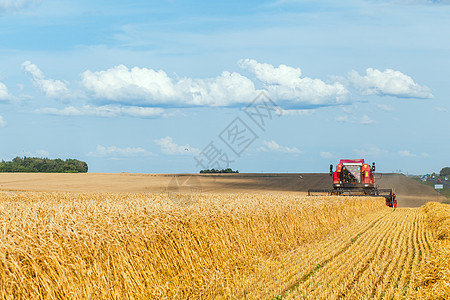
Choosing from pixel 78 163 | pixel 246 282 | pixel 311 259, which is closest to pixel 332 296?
pixel 246 282

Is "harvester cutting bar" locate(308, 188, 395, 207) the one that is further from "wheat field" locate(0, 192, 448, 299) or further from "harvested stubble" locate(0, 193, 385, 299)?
"harvested stubble" locate(0, 193, 385, 299)

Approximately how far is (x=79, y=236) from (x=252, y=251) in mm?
5344

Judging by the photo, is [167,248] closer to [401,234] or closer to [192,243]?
[192,243]

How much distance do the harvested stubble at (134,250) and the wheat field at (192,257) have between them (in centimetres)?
2

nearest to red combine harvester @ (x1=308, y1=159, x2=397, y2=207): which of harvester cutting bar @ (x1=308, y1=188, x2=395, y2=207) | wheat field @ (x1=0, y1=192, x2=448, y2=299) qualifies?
harvester cutting bar @ (x1=308, y1=188, x2=395, y2=207)

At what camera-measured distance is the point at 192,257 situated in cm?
878

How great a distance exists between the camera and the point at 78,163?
91.7 m

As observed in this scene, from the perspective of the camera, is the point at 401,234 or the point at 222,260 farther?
the point at 401,234

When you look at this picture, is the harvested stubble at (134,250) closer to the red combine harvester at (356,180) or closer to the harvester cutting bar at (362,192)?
the harvester cutting bar at (362,192)

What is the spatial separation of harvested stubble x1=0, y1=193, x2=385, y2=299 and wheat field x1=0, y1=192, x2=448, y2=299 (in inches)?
0.7

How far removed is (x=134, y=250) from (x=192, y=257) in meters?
1.74

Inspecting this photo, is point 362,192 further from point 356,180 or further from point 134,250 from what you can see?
point 134,250

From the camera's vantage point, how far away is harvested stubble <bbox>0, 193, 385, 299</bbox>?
5.77 m

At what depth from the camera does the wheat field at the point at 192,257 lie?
597cm
